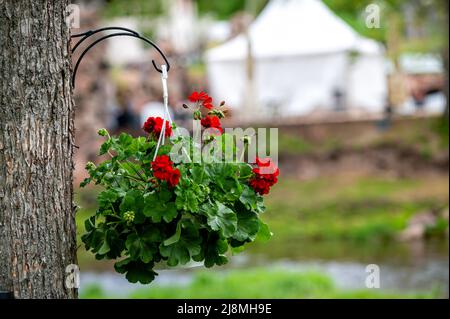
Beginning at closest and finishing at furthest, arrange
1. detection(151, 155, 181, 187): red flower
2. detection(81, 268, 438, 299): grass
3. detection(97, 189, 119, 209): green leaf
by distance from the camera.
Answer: detection(151, 155, 181, 187): red flower → detection(97, 189, 119, 209): green leaf → detection(81, 268, 438, 299): grass

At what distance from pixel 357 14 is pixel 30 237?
76.4 ft

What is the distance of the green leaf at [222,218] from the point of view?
→ 15.5 ft

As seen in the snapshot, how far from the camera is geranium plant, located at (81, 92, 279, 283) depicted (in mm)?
4711

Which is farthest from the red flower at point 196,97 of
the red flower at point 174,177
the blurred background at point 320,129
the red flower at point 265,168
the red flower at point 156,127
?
the blurred background at point 320,129

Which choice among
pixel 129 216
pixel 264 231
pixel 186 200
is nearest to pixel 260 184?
pixel 264 231

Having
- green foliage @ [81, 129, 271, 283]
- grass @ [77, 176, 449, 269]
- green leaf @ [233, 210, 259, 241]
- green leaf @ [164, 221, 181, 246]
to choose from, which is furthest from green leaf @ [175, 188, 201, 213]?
grass @ [77, 176, 449, 269]

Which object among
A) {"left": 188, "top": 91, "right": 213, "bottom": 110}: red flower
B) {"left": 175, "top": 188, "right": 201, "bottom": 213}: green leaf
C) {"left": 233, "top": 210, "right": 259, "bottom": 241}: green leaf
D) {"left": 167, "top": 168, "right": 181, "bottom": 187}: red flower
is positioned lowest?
{"left": 233, "top": 210, "right": 259, "bottom": 241}: green leaf

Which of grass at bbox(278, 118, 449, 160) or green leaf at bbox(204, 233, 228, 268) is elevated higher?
grass at bbox(278, 118, 449, 160)

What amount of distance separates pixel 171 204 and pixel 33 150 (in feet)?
2.56

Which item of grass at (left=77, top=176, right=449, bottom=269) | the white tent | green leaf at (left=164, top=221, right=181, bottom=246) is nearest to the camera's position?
green leaf at (left=164, top=221, right=181, bottom=246)

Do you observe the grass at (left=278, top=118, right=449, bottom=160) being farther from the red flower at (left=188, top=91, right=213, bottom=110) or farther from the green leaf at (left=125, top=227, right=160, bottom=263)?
the green leaf at (left=125, top=227, right=160, bottom=263)

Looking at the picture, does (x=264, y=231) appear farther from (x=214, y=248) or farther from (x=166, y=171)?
(x=166, y=171)

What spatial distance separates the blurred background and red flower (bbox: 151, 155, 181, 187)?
4.61 meters

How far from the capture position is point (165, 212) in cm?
468
